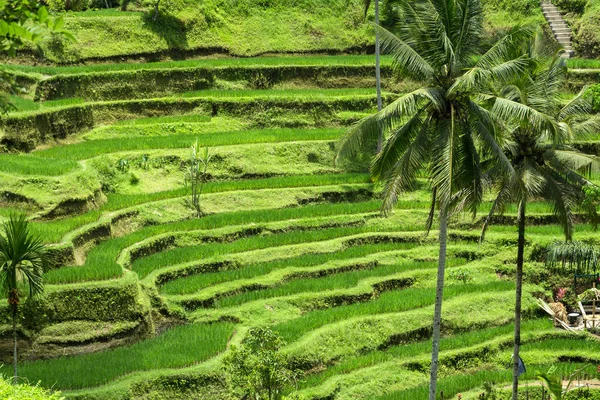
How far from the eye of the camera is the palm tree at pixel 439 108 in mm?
19500

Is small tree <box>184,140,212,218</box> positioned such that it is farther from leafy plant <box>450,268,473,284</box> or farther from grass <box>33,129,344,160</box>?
leafy plant <box>450,268,473,284</box>

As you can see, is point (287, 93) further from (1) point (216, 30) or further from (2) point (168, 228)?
(2) point (168, 228)

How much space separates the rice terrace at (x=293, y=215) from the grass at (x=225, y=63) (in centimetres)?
26

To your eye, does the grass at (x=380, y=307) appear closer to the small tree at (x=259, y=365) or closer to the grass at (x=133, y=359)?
the grass at (x=133, y=359)

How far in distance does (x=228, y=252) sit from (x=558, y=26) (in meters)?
25.0

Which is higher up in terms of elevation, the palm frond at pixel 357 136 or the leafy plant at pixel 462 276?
the palm frond at pixel 357 136

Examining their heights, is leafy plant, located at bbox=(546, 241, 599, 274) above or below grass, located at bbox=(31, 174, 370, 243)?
below

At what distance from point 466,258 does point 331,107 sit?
1081cm

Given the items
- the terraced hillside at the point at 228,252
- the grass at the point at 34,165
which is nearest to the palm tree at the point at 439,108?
the terraced hillside at the point at 228,252

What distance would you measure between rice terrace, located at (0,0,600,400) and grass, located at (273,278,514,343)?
0.25 feet

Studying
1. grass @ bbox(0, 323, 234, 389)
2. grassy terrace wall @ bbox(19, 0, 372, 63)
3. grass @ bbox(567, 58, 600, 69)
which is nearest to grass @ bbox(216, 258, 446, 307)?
grass @ bbox(0, 323, 234, 389)

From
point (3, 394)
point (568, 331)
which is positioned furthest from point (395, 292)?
point (3, 394)

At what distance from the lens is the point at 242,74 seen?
40.8m

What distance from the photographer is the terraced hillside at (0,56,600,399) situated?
23.6 metres
